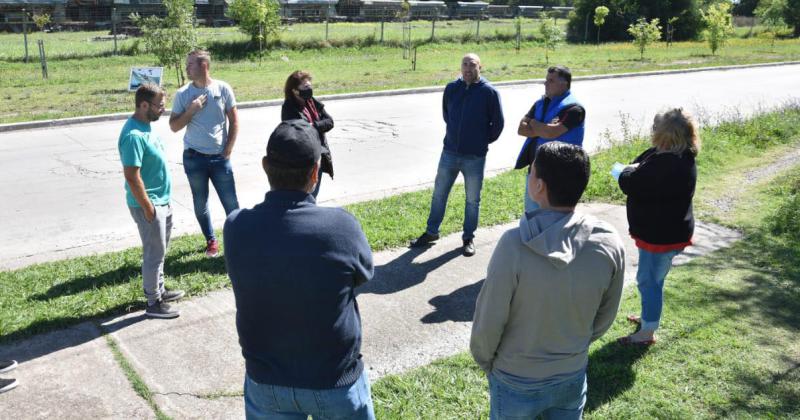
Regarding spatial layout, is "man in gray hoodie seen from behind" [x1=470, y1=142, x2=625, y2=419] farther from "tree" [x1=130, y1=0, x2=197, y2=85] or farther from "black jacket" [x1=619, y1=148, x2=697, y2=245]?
"tree" [x1=130, y1=0, x2=197, y2=85]

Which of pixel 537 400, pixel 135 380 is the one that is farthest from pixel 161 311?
pixel 537 400

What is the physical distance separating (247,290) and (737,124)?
508 inches

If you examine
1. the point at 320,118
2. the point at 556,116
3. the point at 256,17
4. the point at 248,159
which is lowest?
the point at 248,159

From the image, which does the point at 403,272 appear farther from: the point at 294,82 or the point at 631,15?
the point at 631,15

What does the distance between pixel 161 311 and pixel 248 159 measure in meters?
5.97

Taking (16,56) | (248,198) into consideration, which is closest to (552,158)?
(248,198)

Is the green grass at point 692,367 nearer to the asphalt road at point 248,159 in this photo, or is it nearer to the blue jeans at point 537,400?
the blue jeans at point 537,400

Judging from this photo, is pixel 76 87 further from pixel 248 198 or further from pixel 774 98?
pixel 774 98

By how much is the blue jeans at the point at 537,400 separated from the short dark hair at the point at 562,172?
0.77 metres

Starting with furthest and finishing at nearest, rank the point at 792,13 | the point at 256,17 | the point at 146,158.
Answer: the point at 792,13 → the point at 256,17 → the point at 146,158

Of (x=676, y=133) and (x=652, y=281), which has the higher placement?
(x=676, y=133)

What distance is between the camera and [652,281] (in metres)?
4.61

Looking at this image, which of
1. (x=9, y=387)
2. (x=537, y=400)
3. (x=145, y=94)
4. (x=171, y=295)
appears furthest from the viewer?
(x=171, y=295)

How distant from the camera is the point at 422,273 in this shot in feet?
20.5
